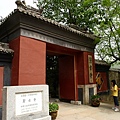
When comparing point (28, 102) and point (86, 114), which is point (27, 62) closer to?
point (28, 102)

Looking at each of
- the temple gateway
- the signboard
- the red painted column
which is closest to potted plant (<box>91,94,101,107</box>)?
the temple gateway

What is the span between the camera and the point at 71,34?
7.11 metres

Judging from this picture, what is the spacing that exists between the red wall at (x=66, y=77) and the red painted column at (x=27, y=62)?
2716 millimetres

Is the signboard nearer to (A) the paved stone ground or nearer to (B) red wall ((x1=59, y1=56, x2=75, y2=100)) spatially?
(A) the paved stone ground

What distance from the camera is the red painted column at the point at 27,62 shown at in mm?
5036

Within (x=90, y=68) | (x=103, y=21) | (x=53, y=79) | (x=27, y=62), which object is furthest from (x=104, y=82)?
(x=27, y=62)

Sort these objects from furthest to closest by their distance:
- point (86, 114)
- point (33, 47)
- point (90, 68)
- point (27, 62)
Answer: point (90, 68) < point (86, 114) < point (33, 47) < point (27, 62)

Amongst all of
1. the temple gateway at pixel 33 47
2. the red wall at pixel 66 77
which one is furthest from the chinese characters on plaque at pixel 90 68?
the red wall at pixel 66 77

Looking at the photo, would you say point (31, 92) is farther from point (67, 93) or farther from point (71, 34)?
point (67, 93)

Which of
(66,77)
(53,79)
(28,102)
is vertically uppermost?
(66,77)

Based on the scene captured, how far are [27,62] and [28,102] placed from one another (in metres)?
1.98

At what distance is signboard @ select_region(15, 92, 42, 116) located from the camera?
335cm

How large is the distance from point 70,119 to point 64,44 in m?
3.24

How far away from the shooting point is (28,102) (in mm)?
3504
